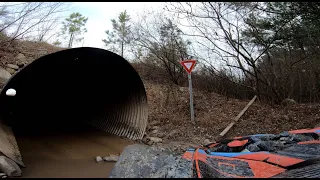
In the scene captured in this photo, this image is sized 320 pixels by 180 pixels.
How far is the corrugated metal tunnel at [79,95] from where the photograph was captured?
6488 millimetres

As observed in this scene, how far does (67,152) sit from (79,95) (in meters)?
3.79

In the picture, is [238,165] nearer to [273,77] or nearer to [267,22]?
[267,22]

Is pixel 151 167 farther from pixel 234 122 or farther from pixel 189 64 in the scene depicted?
pixel 234 122

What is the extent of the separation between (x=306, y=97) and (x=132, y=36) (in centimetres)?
906

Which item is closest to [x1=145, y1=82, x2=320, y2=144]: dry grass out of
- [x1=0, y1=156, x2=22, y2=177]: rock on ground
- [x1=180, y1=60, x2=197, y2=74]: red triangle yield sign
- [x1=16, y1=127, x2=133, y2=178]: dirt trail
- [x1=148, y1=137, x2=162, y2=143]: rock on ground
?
[x1=148, y1=137, x2=162, y2=143]: rock on ground

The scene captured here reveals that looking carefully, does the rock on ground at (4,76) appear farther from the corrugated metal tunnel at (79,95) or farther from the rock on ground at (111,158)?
the rock on ground at (111,158)

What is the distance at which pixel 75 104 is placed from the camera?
966cm

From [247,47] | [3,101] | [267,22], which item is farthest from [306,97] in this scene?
[3,101]

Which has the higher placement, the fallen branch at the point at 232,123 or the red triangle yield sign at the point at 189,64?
the red triangle yield sign at the point at 189,64

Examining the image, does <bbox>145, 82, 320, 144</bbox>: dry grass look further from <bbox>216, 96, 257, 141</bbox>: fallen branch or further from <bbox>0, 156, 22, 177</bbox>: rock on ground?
<bbox>0, 156, 22, 177</bbox>: rock on ground

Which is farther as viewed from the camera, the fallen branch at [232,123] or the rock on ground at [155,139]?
the fallen branch at [232,123]

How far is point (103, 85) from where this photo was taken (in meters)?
8.37

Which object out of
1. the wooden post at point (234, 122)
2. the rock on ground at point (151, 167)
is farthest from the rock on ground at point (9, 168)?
the wooden post at point (234, 122)

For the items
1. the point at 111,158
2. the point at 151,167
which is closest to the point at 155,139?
the point at 111,158
